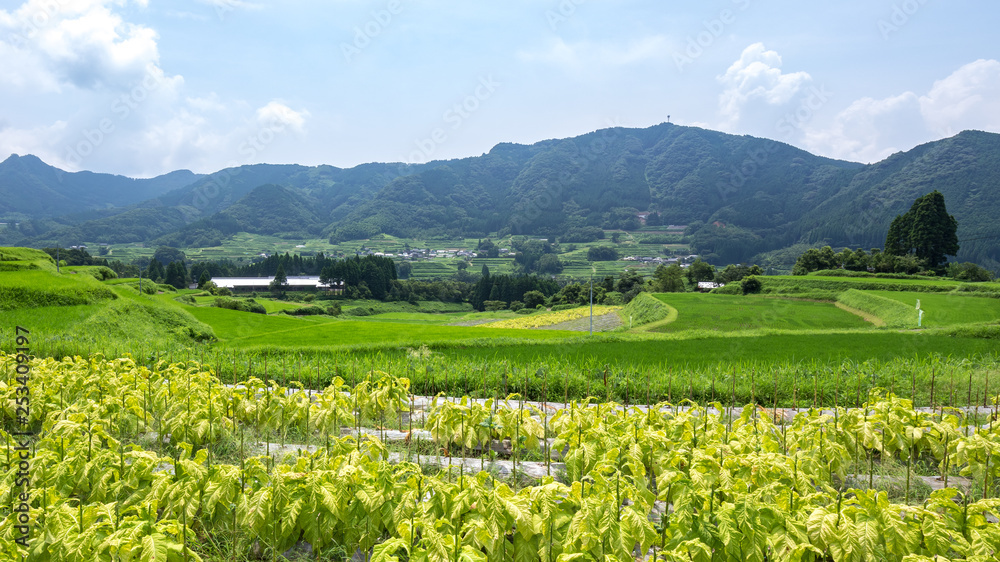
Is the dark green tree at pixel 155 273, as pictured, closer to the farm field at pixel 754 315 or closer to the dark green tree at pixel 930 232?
the farm field at pixel 754 315

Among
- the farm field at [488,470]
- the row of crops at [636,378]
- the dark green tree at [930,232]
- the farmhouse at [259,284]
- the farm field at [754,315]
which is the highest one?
the dark green tree at [930,232]

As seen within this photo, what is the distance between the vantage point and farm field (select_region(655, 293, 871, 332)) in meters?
32.3

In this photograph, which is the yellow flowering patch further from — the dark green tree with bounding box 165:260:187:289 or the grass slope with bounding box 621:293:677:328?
the dark green tree with bounding box 165:260:187:289

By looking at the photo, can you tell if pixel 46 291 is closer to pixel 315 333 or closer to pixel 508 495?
pixel 315 333

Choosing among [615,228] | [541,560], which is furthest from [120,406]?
[615,228]

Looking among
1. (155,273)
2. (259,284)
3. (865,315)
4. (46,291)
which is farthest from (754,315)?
(259,284)

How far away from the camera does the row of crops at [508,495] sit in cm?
294

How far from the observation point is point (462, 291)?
95688 millimetres

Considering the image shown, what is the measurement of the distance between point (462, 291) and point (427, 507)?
3649 inches

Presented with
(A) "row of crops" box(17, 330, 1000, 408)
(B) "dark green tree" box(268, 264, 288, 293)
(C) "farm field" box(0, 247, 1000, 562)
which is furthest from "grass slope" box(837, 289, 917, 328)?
(B) "dark green tree" box(268, 264, 288, 293)

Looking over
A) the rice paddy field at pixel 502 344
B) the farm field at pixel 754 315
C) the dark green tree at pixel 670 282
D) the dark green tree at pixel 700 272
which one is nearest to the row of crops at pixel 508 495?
the rice paddy field at pixel 502 344

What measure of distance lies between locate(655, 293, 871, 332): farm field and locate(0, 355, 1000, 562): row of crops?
26013mm

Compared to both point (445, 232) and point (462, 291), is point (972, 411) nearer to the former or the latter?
point (462, 291)

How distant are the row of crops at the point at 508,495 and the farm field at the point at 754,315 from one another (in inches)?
1024
